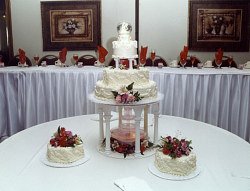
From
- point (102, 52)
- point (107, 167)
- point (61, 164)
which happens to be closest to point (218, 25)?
point (102, 52)

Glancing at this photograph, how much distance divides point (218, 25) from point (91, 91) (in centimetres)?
333

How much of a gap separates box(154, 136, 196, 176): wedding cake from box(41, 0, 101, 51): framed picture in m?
4.75

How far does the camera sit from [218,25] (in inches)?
254

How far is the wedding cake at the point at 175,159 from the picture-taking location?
2076 mm

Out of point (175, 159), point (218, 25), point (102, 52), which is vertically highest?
point (218, 25)

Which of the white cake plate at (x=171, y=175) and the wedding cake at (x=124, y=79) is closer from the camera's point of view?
the white cake plate at (x=171, y=175)

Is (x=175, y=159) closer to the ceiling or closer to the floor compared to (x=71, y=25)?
closer to the floor

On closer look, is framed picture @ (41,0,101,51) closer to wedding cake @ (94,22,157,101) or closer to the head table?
the head table

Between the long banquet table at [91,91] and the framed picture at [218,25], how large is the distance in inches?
87.4

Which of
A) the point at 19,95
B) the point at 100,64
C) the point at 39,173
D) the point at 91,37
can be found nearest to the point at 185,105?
the point at 100,64

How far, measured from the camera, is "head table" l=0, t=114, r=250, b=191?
1.95m

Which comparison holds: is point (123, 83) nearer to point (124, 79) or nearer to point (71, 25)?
point (124, 79)

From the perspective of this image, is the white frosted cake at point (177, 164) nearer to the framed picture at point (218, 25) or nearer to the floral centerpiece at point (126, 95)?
the floral centerpiece at point (126, 95)

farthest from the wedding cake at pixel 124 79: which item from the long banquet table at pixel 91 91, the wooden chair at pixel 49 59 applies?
the wooden chair at pixel 49 59
